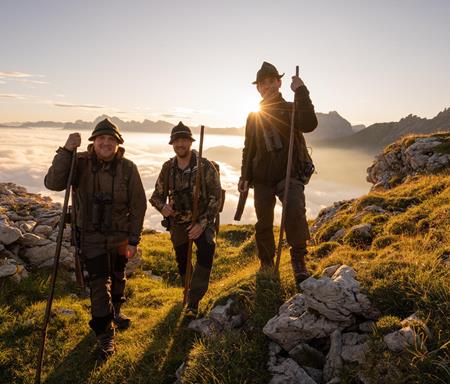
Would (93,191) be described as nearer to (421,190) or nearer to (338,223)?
(338,223)

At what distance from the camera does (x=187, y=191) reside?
7930mm

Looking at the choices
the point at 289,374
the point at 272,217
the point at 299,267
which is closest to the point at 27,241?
the point at 272,217

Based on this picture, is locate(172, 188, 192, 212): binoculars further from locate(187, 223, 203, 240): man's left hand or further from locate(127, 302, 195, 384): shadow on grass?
locate(127, 302, 195, 384): shadow on grass

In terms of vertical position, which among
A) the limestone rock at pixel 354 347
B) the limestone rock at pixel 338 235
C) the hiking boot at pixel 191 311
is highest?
the limestone rock at pixel 354 347

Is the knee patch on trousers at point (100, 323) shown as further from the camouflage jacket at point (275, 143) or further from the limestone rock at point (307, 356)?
the camouflage jacket at point (275, 143)

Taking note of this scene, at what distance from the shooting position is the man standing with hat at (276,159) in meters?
7.07

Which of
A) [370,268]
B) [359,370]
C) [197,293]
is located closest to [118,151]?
[197,293]

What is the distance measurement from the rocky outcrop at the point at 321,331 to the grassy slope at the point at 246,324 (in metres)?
0.20

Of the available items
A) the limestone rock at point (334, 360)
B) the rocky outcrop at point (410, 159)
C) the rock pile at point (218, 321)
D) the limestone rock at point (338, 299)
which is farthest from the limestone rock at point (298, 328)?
the rocky outcrop at point (410, 159)

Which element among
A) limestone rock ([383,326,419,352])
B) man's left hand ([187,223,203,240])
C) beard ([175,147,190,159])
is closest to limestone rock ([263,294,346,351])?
limestone rock ([383,326,419,352])

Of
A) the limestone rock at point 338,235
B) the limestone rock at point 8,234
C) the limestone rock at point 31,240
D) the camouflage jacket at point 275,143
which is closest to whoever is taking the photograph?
the camouflage jacket at point 275,143

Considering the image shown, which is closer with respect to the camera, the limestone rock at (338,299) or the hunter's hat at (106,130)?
the limestone rock at (338,299)

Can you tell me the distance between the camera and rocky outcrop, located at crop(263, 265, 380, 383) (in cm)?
457

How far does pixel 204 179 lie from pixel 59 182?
9.42 feet
